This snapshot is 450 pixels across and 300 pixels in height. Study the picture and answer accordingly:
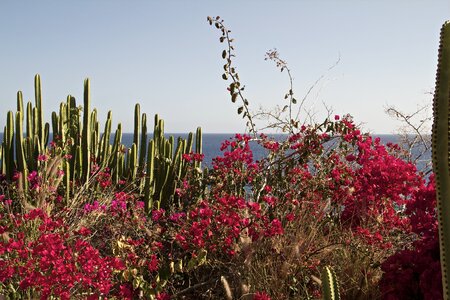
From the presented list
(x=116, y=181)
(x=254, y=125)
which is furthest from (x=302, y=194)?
(x=116, y=181)

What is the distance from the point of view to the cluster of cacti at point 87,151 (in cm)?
877

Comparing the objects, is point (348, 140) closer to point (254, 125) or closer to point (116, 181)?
point (254, 125)

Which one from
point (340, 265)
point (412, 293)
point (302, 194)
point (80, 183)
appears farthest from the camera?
point (80, 183)

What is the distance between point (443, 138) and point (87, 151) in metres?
6.96

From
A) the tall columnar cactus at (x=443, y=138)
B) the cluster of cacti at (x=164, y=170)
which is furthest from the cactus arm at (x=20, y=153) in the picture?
the tall columnar cactus at (x=443, y=138)

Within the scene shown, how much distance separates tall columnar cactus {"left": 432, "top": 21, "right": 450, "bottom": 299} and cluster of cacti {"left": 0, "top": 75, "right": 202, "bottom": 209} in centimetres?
619

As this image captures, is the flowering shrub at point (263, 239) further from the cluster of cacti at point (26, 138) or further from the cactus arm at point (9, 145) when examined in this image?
the cactus arm at point (9, 145)

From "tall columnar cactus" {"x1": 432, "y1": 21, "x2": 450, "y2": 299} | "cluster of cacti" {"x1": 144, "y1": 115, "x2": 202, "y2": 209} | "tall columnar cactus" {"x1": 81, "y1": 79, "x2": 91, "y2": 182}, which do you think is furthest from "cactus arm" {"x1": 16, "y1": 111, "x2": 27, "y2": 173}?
"tall columnar cactus" {"x1": 432, "y1": 21, "x2": 450, "y2": 299}

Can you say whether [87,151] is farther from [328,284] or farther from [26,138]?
[328,284]

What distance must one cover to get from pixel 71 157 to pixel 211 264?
171 inches

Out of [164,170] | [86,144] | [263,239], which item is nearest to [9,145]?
[86,144]

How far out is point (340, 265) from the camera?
475cm

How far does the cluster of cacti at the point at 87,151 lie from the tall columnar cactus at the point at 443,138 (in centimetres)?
619

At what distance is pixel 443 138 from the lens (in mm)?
2529
